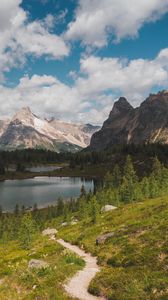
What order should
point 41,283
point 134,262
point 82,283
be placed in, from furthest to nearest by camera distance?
point 134,262 < point 82,283 < point 41,283

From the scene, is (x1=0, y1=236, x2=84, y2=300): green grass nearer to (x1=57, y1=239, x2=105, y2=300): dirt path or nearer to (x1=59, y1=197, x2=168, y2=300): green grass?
(x1=57, y1=239, x2=105, y2=300): dirt path

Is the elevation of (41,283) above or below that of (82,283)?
above

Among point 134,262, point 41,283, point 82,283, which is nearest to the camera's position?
point 41,283

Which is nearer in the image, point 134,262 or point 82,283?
point 82,283

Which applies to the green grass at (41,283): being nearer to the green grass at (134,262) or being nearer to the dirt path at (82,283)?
the dirt path at (82,283)

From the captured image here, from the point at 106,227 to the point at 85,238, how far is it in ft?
17.1

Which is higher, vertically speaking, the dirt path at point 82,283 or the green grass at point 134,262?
the green grass at point 134,262

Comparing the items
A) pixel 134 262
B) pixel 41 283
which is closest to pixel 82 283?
pixel 41 283

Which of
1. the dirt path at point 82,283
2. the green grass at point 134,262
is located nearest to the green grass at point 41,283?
the dirt path at point 82,283

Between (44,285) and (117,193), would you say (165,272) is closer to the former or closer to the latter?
(44,285)

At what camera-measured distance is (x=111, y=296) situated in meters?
19.2

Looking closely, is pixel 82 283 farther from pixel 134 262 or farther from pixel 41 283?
pixel 134 262

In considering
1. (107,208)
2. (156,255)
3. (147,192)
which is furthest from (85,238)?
(147,192)

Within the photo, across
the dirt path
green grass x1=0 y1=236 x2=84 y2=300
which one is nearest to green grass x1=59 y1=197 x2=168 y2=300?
the dirt path
